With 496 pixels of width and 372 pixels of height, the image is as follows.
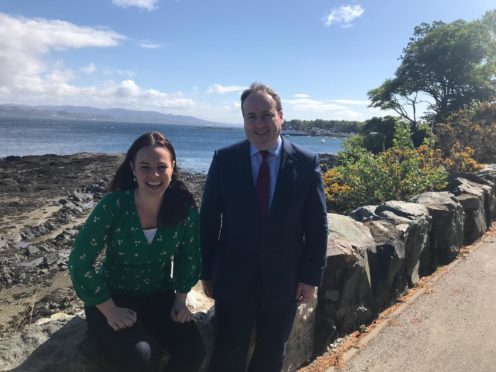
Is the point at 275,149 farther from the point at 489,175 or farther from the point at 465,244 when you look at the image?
the point at 489,175

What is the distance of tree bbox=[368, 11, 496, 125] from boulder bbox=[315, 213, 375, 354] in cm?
2936

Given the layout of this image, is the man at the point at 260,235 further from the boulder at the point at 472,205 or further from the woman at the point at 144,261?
the boulder at the point at 472,205

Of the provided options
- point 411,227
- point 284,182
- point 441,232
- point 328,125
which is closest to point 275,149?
point 284,182

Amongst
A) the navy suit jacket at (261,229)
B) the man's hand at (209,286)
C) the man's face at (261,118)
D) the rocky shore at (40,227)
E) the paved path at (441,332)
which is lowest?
the rocky shore at (40,227)

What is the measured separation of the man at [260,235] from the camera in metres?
2.86

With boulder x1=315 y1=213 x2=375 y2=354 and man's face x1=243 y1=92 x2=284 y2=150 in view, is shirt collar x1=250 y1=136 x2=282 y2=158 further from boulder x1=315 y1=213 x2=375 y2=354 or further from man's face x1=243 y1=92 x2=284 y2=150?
boulder x1=315 y1=213 x2=375 y2=354

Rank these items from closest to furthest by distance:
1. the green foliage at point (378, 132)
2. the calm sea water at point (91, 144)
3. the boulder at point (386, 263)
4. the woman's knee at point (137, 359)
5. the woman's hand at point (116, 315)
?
the woman's knee at point (137, 359), the woman's hand at point (116, 315), the boulder at point (386, 263), the green foliage at point (378, 132), the calm sea water at point (91, 144)

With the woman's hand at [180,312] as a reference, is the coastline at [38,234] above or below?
below

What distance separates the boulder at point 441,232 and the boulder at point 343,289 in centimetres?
176

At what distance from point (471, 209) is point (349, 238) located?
11.5 feet

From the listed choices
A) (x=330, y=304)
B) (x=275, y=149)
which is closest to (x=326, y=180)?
(x=330, y=304)

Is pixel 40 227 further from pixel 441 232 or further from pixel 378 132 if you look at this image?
pixel 378 132

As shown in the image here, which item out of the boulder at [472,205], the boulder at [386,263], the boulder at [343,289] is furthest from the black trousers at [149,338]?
the boulder at [472,205]

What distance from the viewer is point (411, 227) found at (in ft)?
16.6
